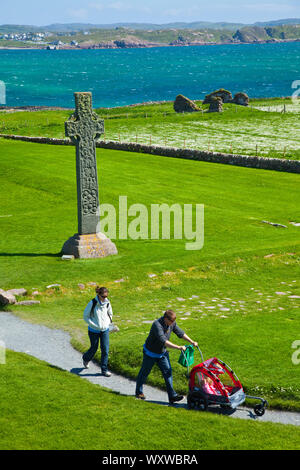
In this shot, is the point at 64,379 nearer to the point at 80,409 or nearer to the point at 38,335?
the point at 80,409

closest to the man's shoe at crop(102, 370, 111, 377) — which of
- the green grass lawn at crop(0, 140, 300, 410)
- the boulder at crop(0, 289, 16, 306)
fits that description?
the green grass lawn at crop(0, 140, 300, 410)

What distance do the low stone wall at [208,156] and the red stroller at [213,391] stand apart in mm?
39978

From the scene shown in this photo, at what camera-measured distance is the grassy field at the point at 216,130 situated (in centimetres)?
6325

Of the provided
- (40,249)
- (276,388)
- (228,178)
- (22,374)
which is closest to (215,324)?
(276,388)

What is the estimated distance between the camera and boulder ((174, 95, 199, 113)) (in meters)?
104

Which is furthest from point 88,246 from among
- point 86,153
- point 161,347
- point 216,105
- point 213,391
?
point 216,105

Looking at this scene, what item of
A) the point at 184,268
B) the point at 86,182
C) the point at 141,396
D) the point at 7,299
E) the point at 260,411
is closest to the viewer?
the point at 260,411

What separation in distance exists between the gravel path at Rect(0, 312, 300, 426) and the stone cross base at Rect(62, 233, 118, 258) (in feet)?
23.6

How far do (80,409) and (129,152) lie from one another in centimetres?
4871

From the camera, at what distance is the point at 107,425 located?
42.1ft

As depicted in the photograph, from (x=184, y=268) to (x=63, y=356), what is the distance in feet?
33.3

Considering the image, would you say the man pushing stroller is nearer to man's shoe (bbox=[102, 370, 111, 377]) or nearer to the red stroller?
the red stroller

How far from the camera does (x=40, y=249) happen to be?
98.6 feet

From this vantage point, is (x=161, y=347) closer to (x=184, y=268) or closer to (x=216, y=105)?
(x=184, y=268)
